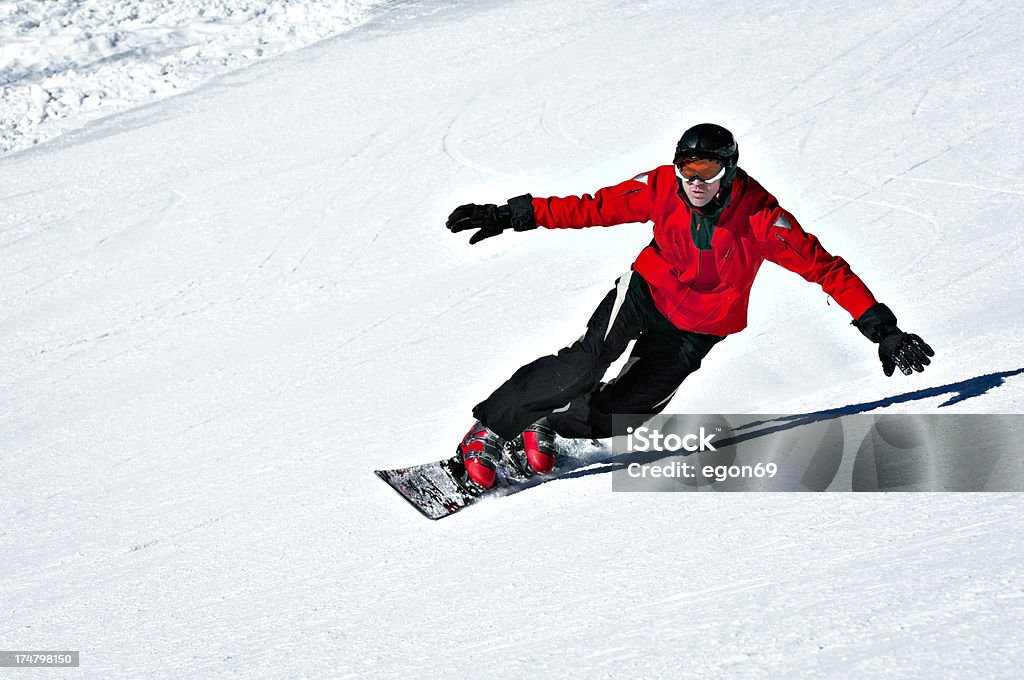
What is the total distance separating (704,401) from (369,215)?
12.0 feet

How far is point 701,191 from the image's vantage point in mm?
3623

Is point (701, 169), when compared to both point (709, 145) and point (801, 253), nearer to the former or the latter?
point (709, 145)

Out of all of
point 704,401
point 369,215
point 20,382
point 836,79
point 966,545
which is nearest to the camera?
point 966,545

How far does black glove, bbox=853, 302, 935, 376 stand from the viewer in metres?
3.36

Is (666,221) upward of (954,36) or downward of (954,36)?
downward

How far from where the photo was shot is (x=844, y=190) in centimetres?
704

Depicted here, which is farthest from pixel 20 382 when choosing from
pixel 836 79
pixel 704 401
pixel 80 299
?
pixel 836 79

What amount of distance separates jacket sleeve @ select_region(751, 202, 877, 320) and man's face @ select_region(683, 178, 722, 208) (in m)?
0.18

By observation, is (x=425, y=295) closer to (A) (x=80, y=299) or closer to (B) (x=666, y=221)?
(A) (x=80, y=299)

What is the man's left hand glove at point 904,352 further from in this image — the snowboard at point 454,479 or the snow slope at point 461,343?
the snowboard at point 454,479

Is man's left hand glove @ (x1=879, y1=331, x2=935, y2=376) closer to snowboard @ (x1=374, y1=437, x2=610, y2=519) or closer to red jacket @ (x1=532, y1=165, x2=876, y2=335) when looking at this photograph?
red jacket @ (x1=532, y1=165, x2=876, y2=335)

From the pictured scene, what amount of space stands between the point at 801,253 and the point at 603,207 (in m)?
0.73

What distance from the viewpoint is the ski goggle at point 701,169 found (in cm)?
355

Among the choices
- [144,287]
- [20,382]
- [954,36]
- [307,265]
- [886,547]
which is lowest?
[20,382]
